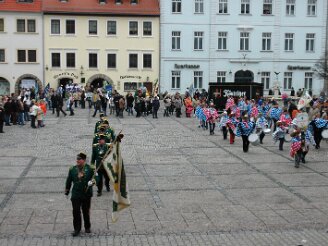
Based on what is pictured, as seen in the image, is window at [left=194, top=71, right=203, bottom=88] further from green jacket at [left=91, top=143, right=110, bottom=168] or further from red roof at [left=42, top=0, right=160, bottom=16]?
green jacket at [left=91, top=143, right=110, bottom=168]

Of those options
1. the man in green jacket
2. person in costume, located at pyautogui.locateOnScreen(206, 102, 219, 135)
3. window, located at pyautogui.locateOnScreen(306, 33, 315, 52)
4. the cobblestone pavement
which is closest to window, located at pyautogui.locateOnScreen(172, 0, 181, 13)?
window, located at pyautogui.locateOnScreen(306, 33, 315, 52)

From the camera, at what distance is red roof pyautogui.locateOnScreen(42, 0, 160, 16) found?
169ft

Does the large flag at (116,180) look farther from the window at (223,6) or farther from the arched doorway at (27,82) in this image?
the window at (223,6)

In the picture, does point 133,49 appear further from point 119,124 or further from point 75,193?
point 75,193

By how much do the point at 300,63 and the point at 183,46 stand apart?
→ 1183 cm

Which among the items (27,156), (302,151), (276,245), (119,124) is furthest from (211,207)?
(119,124)

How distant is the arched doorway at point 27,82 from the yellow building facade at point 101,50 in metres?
0.87

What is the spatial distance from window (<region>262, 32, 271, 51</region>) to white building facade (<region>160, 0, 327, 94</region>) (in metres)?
0.10

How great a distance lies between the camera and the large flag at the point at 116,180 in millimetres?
11430

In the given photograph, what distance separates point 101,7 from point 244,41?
1413 cm

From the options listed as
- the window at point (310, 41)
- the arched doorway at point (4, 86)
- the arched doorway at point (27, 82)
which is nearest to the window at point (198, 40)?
the window at point (310, 41)

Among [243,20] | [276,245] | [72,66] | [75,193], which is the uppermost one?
[243,20]

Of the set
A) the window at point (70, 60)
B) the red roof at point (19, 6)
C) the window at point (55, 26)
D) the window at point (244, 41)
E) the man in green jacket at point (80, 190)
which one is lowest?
the man in green jacket at point (80, 190)

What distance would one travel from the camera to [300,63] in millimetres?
54656
